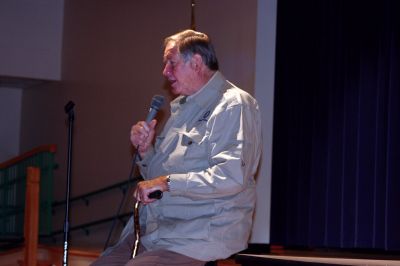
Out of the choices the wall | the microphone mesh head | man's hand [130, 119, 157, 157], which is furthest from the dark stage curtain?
the wall

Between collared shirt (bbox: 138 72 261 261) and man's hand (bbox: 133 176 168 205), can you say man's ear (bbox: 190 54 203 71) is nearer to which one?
collared shirt (bbox: 138 72 261 261)

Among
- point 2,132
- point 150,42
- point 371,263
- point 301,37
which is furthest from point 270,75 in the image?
point 2,132

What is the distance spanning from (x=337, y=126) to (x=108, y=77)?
144 inches

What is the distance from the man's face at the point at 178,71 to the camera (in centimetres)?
336

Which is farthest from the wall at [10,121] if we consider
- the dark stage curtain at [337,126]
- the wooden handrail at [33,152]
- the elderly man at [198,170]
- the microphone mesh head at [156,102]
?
the elderly man at [198,170]

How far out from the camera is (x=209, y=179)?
10.0 ft

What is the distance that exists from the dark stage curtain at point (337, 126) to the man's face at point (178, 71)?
Result: 312 centimetres

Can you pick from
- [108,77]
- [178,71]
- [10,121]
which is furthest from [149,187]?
[10,121]

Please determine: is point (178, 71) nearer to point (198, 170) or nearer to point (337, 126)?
point (198, 170)

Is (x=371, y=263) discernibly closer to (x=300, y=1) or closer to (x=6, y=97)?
(x=300, y=1)

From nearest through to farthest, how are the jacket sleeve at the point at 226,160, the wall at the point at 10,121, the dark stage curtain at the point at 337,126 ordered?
the jacket sleeve at the point at 226,160 → the dark stage curtain at the point at 337,126 → the wall at the point at 10,121

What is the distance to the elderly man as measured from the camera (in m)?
3.07

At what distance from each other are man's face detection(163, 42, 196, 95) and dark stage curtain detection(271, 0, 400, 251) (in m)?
3.12

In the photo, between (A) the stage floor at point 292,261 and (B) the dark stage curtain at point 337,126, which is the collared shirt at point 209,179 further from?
(B) the dark stage curtain at point 337,126
